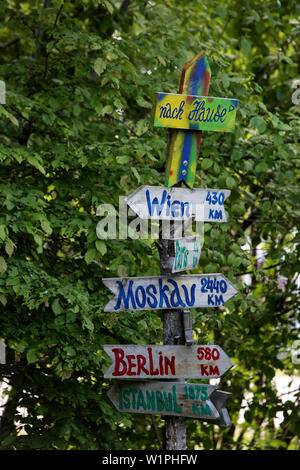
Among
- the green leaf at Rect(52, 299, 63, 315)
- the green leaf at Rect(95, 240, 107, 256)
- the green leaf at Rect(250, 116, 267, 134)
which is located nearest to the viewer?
the green leaf at Rect(52, 299, 63, 315)

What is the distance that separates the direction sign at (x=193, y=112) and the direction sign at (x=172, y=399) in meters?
1.25

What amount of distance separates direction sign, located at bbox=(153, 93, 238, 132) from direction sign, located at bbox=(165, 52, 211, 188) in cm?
7

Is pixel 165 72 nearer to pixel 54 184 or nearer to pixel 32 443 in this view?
pixel 54 184

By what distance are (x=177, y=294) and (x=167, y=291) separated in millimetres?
51

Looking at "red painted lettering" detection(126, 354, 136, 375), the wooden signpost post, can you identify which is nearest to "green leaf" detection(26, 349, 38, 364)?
the wooden signpost post

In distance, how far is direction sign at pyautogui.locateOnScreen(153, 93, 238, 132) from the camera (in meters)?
3.10

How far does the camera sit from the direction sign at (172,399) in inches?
122

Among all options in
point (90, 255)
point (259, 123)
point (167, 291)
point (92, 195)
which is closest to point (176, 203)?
point (167, 291)

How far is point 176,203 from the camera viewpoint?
3.20 meters

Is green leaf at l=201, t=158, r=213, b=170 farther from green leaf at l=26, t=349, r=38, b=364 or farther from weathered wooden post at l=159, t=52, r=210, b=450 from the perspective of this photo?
green leaf at l=26, t=349, r=38, b=364

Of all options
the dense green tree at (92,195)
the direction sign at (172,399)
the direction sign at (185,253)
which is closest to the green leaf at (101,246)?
the dense green tree at (92,195)

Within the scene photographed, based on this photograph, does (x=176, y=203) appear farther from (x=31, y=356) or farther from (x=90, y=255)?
(x=31, y=356)
